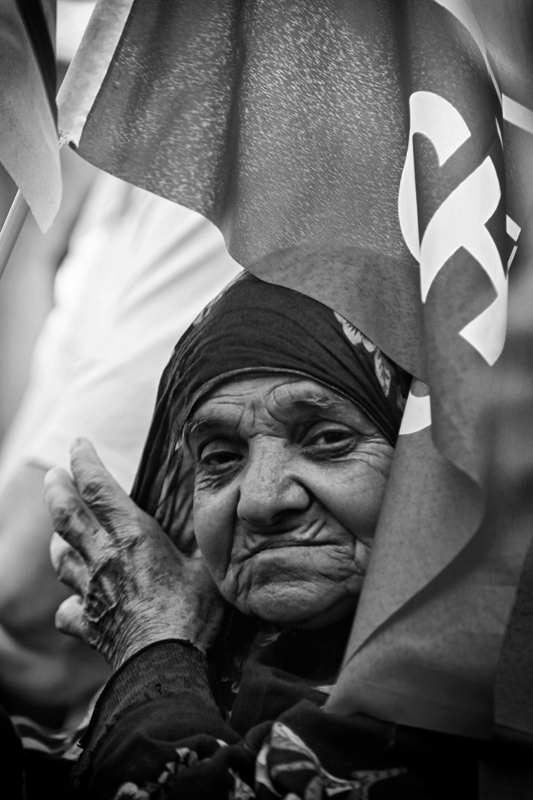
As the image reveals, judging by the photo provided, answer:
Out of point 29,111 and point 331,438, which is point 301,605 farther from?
point 29,111

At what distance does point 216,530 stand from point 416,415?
45 cm

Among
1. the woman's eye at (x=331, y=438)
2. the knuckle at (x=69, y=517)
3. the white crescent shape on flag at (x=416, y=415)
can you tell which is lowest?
the knuckle at (x=69, y=517)

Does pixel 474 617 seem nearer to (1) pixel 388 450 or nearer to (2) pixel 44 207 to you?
(1) pixel 388 450

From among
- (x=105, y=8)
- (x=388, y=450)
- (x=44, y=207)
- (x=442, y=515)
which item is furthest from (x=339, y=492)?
(x=105, y=8)

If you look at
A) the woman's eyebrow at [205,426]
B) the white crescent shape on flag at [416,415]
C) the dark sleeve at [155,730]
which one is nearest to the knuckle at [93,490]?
the woman's eyebrow at [205,426]

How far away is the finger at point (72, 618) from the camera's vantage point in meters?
1.94

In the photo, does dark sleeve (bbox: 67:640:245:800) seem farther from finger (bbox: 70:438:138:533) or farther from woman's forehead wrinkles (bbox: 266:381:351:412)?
woman's forehead wrinkles (bbox: 266:381:351:412)

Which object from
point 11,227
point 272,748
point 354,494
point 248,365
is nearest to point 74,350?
point 11,227

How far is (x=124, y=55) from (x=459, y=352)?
1.04 metres

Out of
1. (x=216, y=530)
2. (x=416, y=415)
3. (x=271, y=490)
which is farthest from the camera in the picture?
Answer: (x=216, y=530)

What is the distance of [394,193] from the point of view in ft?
5.76

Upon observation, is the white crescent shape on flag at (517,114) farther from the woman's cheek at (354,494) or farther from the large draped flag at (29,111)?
the large draped flag at (29,111)

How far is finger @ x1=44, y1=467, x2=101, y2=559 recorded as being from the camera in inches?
77.5

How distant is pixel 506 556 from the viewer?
1.36 metres
